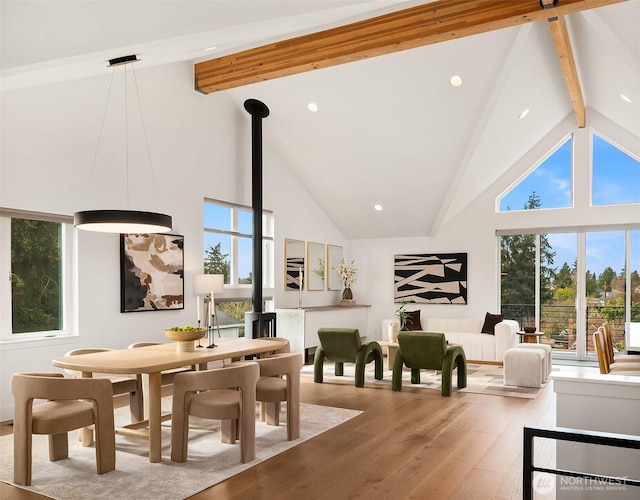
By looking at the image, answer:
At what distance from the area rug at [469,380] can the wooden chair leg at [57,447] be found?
370 cm

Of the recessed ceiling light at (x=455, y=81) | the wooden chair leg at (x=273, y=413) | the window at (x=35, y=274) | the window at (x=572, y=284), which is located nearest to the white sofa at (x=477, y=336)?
the window at (x=572, y=284)

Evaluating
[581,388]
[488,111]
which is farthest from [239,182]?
[581,388]

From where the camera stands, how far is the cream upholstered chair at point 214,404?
379 centimetres

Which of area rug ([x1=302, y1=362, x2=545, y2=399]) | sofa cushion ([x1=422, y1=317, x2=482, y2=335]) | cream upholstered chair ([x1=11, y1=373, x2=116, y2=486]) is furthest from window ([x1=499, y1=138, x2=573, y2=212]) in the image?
cream upholstered chair ([x1=11, y1=373, x2=116, y2=486])

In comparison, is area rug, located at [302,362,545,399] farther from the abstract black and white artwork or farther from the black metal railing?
the black metal railing

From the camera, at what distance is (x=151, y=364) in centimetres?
382

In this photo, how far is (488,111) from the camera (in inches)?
281

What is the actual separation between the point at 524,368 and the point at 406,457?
3245 mm

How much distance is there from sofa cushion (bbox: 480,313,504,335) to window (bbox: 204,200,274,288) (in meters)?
3.56

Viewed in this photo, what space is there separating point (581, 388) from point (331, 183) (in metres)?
6.99

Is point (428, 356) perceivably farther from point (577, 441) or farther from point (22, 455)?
point (577, 441)

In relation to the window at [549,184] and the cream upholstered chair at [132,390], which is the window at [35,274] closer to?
the cream upholstered chair at [132,390]

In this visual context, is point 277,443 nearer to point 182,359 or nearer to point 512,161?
point 182,359

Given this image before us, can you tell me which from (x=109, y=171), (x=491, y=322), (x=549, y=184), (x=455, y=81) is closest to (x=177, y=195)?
(x=109, y=171)
